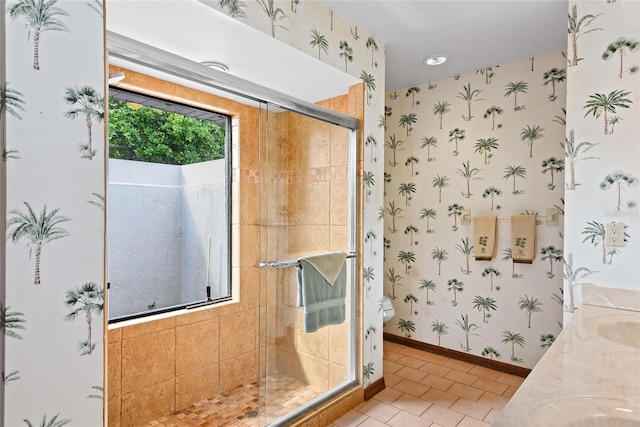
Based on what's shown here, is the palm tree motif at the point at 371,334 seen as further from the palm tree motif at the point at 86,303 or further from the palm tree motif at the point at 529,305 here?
the palm tree motif at the point at 86,303

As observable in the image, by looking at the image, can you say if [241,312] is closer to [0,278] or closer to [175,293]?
[175,293]

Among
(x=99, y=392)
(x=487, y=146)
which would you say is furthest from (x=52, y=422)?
(x=487, y=146)

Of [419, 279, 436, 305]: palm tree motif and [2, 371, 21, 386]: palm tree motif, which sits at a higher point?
[2, 371, 21, 386]: palm tree motif

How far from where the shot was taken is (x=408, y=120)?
346 centimetres

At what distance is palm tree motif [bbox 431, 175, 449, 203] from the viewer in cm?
322

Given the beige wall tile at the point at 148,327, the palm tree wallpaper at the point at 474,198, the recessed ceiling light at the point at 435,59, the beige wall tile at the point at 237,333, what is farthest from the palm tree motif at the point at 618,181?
the beige wall tile at the point at 148,327

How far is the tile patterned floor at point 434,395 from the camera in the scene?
221cm

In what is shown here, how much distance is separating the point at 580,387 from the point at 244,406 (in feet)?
6.86

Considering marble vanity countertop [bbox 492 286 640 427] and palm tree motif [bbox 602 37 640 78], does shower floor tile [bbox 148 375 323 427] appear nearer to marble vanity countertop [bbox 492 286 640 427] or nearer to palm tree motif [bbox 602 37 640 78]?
marble vanity countertop [bbox 492 286 640 427]

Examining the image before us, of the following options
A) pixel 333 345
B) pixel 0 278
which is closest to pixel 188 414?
pixel 333 345

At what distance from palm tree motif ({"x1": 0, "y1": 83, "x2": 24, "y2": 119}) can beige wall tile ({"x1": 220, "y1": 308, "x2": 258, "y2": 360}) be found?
1885 mm

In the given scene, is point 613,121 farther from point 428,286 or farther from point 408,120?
point 428,286

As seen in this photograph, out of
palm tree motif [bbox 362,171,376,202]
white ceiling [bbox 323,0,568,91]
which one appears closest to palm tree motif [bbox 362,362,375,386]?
palm tree motif [bbox 362,171,376,202]

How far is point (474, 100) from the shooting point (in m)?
3.07
